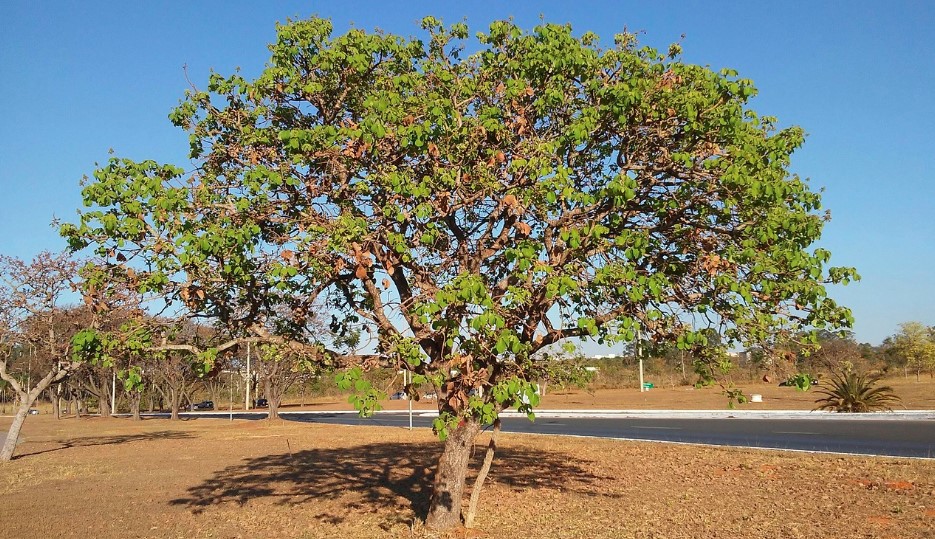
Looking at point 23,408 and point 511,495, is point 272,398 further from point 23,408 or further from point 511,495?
point 511,495

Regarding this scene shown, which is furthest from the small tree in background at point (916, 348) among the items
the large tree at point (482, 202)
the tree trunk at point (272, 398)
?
the large tree at point (482, 202)

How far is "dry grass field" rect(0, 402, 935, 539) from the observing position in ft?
32.6

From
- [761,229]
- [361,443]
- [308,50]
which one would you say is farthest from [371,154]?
[361,443]

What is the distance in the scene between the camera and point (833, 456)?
50.4ft

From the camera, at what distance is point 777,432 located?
22.5 meters

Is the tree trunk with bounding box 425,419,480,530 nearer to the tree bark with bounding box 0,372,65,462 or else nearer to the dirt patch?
the dirt patch

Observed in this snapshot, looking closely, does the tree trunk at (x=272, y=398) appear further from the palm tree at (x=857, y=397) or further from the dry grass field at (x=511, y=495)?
the palm tree at (x=857, y=397)

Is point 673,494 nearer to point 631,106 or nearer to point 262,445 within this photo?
point 631,106

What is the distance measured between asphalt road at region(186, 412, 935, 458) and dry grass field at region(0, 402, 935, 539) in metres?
2.01

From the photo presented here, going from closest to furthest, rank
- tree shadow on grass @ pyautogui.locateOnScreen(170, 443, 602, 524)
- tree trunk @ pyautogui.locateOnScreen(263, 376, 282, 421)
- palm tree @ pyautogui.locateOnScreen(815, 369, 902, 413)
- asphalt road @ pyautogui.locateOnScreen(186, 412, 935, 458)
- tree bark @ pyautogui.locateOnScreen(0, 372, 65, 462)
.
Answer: tree shadow on grass @ pyautogui.locateOnScreen(170, 443, 602, 524)
asphalt road @ pyautogui.locateOnScreen(186, 412, 935, 458)
tree bark @ pyautogui.locateOnScreen(0, 372, 65, 462)
palm tree @ pyautogui.locateOnScreen(815, 369, 902, 413)
tree trunk @ pyautogui.locateOnScreen(263, 376, 282, 421)

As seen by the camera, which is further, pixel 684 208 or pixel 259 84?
pixel 259 84

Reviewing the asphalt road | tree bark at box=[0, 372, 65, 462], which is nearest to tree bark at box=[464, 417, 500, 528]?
the asphalt road

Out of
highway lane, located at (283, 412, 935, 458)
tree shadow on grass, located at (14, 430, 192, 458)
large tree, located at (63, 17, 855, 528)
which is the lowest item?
tree shadow on grass, located at (14, 430, 192, 458)

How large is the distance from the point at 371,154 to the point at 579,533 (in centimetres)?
563
